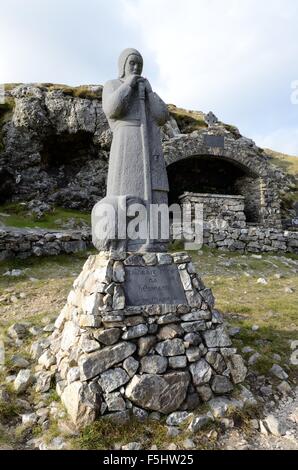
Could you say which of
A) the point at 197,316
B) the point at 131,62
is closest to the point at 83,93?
the point at 131,62

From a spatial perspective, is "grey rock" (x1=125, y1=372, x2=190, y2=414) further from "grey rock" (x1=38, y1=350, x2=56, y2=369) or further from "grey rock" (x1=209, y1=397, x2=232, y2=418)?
"grey rock" (x1=38, y1=350, x2=56, y2=369)

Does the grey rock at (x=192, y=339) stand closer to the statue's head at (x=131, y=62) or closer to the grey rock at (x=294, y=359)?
the grey rock at (x=294, y=359)

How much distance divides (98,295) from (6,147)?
15.0 metres

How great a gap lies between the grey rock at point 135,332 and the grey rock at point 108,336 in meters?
0.09

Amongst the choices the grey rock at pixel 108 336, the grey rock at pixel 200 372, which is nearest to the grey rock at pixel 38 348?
the grey rock at pixel 108 336

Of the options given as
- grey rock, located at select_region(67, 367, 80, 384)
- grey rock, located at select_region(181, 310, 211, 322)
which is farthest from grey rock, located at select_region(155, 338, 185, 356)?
grey rock, located at select_region(67, 367, 80, 384)

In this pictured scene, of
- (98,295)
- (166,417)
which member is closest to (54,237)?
(98,295)

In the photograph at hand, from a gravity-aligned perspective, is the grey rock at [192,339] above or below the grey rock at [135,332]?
below

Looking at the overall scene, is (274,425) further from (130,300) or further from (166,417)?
(130,300)

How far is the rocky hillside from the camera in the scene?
53.6ft

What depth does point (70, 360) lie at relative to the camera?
3854mm

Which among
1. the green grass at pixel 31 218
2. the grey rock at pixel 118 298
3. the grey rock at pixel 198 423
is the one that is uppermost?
the green grass at pixel 31 218

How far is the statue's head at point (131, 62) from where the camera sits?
5.14 meters
